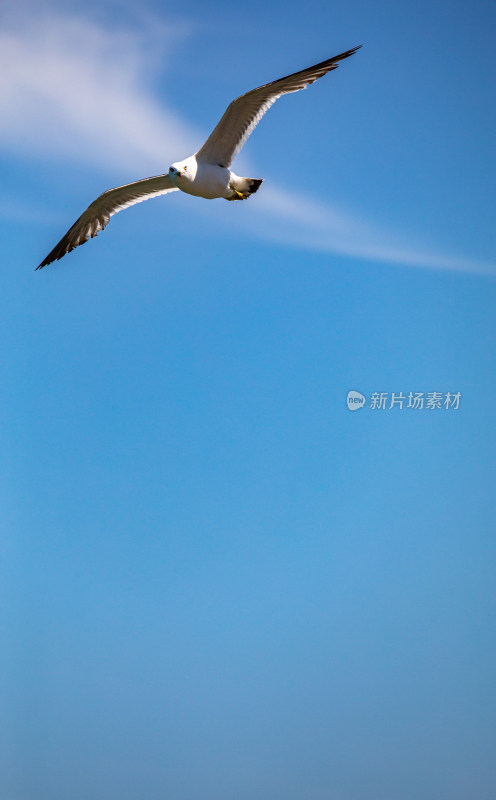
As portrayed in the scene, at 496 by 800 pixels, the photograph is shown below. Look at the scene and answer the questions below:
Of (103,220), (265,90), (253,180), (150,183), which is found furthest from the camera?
(103,220)

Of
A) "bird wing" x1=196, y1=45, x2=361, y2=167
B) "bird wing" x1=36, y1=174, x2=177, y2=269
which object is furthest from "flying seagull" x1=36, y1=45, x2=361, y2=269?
"bird wing" x1=36, y1=174, x2=177, y2=269

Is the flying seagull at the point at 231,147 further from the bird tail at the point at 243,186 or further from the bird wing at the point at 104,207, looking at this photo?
the bird wing at the point at 104,207

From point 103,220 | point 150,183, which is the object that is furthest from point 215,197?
point 103,220

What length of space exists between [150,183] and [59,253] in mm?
1207

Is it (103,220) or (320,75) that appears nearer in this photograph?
(320,75)

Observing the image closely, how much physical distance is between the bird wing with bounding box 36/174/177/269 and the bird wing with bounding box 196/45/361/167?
2.05 feet

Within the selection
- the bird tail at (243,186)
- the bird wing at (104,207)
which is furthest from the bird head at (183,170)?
the bird wing at (104,207)

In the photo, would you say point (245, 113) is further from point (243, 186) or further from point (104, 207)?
point (104, 207)

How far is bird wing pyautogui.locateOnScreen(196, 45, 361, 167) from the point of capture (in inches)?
226

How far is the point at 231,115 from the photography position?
6027 mm

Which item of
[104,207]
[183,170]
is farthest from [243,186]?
[104,207]

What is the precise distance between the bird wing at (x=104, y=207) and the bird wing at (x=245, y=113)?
2.05 feet

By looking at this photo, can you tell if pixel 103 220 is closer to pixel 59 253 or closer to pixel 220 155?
pixel 59 253

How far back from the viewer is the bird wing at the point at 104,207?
697 centimetres
